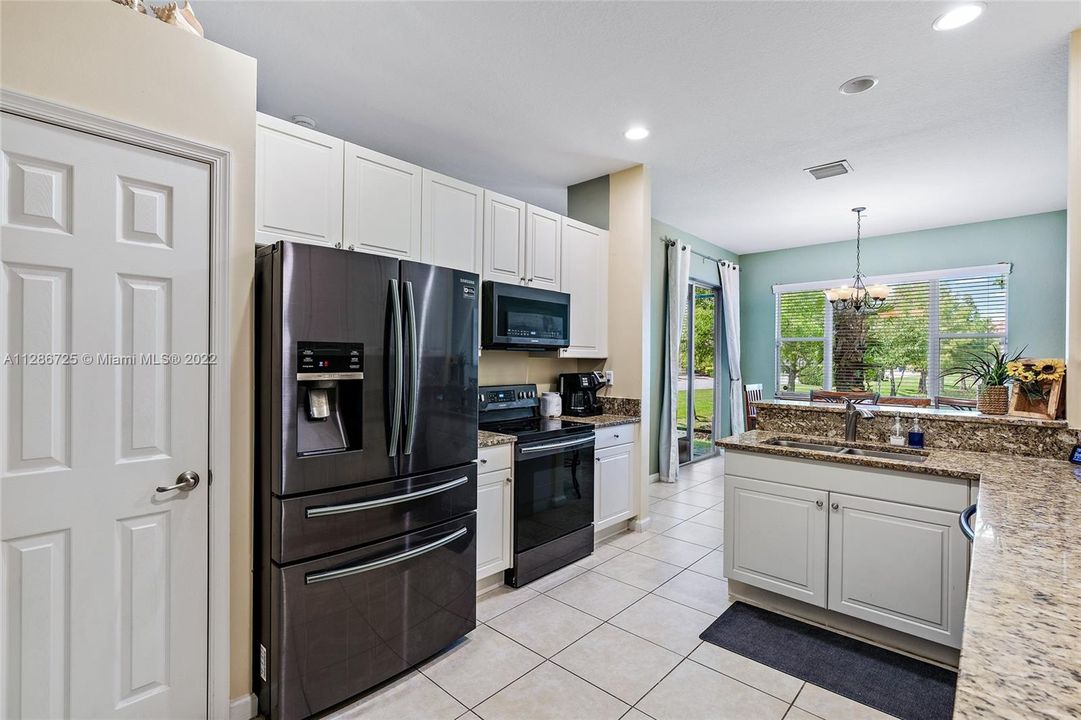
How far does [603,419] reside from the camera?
364 centimetres

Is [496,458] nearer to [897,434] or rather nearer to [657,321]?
[897,434]

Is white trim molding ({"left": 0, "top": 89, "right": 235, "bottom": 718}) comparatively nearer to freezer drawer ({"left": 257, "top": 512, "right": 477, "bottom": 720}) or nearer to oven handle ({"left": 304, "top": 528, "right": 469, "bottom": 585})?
freezer drawer ({"left": 257, "top": 512, "right": 477, "bottom": 720})

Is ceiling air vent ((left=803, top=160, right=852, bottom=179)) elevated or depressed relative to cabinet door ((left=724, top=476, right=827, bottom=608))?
elevated

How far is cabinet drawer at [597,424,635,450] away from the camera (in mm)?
3439

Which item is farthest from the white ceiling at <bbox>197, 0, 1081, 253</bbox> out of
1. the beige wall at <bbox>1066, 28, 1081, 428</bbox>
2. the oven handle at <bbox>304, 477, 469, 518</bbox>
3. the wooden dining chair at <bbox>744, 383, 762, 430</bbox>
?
the wooden dining chair at <bbox>744, 383, 762, 430</bbox>

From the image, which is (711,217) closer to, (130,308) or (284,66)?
(284,66)

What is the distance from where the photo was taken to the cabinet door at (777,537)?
2.45 metres

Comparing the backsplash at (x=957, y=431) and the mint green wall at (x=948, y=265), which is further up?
the mint green wall at (x=948, y=265)

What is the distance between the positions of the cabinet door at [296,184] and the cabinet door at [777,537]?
251 cm

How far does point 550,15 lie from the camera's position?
2125mm

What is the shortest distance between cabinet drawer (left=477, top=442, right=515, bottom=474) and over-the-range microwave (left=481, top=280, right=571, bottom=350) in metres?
0.72

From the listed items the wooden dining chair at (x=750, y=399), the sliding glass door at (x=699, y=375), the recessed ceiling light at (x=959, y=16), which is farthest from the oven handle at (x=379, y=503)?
the wooden dining chair at (x=750, y=399)

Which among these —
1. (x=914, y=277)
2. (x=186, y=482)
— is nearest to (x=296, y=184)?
(x=186, y=482)

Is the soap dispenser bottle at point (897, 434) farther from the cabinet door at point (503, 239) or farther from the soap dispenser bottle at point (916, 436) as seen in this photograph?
the cabinet door at point (503, 239)
